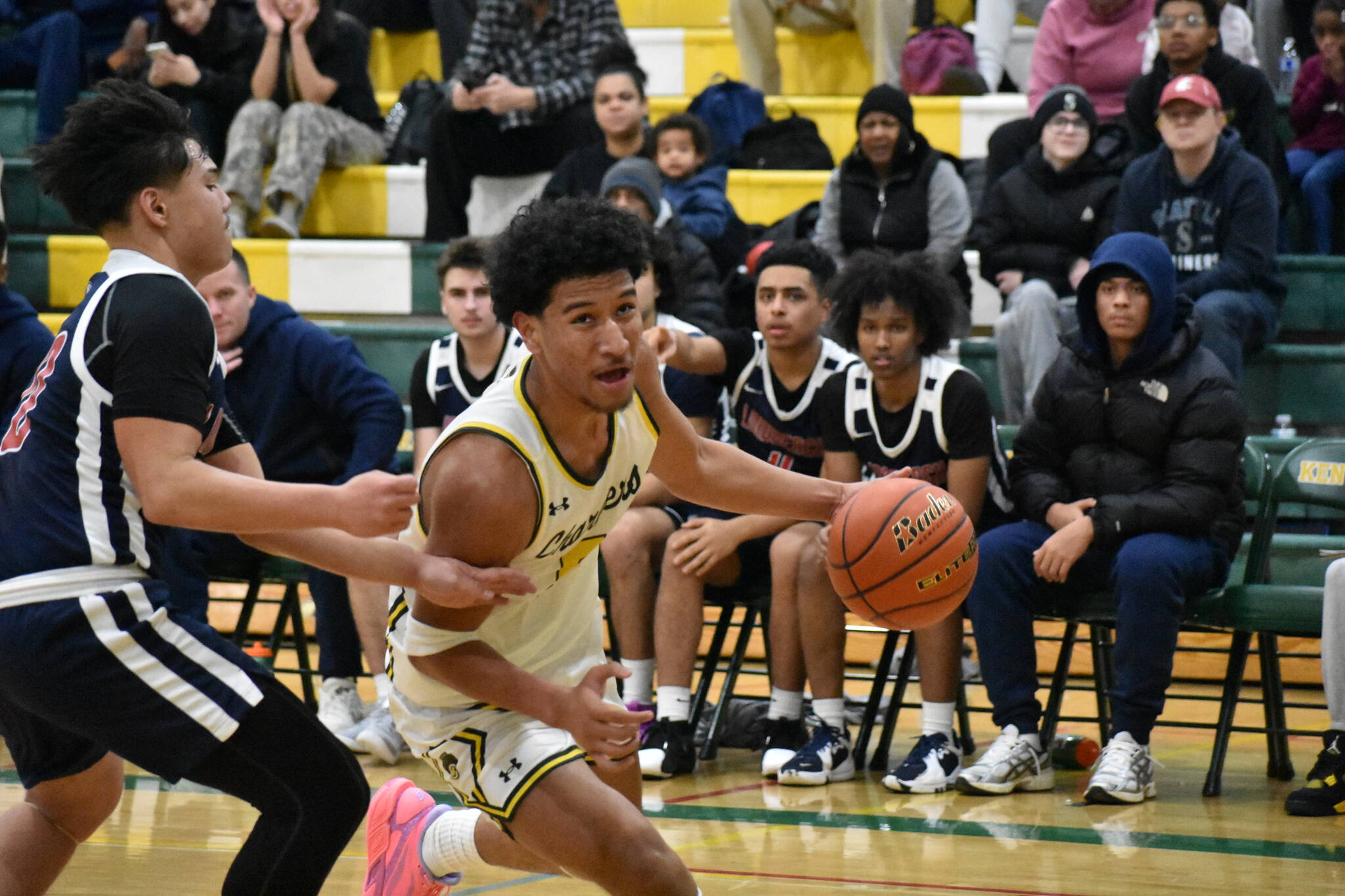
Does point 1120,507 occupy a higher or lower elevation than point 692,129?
lower

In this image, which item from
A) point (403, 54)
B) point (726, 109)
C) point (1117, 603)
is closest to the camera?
point (1117, 603)

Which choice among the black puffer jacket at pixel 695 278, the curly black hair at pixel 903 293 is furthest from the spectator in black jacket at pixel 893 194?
the curly black hair at pixel 903 293

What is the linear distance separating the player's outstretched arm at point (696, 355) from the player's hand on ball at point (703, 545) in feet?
1.91

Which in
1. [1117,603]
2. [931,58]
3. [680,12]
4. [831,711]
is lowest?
[831,711]

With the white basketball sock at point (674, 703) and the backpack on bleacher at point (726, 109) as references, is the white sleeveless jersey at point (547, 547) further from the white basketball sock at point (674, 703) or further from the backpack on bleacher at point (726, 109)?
the backpack on bleacher at point (726, 109)

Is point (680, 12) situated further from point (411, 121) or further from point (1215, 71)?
point (1215, 71)

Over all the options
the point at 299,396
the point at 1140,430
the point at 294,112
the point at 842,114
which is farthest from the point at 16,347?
the point at 842,114

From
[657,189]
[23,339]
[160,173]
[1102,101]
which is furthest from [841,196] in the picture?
[160,173]

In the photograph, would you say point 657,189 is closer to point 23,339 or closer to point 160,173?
point 23,339

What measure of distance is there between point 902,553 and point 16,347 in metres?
3.05

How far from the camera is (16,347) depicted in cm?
504

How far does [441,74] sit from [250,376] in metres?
4.73

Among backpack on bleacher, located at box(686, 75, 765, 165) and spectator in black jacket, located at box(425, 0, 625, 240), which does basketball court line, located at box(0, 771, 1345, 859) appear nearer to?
spectator in black jacket, located at box(425, 0, 625, 240)

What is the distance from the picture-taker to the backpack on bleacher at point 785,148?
8609 mm
